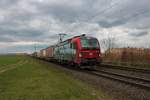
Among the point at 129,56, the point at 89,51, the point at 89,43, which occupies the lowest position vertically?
the point at 129,56

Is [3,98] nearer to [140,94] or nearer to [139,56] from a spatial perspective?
[140,94]

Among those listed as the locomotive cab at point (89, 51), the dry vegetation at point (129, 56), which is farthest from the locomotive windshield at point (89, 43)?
the dry vegetation at point (129, 56)

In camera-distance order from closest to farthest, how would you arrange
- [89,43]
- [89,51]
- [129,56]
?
[89,51], [89,43], [129,56]

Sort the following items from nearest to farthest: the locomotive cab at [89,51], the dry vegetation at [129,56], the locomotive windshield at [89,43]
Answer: the locomotive cab at [89,51]
the locomotive windshield at [89,43]
the dry vegetation at [129,56]

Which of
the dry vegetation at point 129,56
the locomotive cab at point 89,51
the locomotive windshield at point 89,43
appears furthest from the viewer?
the dry vegetation at point 129,56

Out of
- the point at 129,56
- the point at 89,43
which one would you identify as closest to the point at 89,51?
the point at 89,43

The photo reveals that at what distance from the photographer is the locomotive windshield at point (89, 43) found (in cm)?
2016

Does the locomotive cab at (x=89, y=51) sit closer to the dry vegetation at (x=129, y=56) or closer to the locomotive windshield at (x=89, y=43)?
the locomotive windshield at (x=89, y=43)

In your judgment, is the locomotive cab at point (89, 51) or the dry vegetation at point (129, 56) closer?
the locomotive cab at point (89, 51)

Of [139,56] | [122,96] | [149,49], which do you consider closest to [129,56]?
[139,56]

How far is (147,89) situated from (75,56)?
11908 mm

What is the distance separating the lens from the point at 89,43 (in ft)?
67.3

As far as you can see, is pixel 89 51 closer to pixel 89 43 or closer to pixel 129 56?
pixel 89 43

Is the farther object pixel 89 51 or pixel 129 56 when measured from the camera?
pixel 129 56
